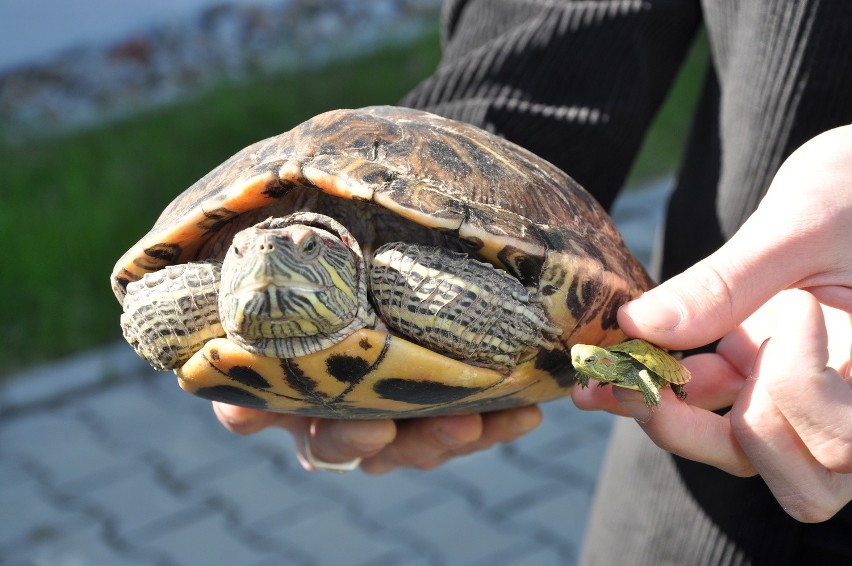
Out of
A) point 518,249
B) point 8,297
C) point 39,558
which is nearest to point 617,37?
point 518,249

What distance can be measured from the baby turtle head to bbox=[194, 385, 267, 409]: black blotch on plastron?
123 millimetres

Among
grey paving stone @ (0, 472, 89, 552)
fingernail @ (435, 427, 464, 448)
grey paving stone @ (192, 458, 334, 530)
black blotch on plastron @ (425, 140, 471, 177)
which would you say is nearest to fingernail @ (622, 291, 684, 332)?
black blotch on plastron @ (425, 140, 471, 177)

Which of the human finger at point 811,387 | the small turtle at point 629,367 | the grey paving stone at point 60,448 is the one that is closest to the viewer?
the human finger at point 811,387

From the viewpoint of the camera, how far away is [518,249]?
189 centimetres

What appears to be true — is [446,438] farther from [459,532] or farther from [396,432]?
[459,532]

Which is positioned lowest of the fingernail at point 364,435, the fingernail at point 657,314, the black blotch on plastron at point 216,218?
the fingernail at point 364,435

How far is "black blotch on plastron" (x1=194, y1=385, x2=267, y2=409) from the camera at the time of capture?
6.36 feet

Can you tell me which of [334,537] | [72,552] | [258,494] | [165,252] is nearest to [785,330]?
[165,252]

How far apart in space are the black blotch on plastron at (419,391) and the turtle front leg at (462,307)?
0.26 feet

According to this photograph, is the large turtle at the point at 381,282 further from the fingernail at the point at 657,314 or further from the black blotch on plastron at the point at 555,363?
the fingernail at the point at 657,314

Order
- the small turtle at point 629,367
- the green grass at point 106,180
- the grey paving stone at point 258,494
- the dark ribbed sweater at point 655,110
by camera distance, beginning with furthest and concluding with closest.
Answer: the green grass at point 106,180
the grey paving stone at point 258,494
the dark ribbed sweater at point 655,110
the small turtle at point 629,367

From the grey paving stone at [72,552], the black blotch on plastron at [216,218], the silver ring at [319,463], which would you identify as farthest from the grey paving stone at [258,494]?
the black blotch on plastron at [216,218]

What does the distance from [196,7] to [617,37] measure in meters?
6.69

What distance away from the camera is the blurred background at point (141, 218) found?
4.34m
